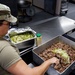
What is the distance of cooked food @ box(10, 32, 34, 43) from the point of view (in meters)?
1.32

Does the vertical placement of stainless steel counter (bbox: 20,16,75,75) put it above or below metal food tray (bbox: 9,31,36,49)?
below

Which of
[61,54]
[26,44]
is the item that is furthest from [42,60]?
[26,44]

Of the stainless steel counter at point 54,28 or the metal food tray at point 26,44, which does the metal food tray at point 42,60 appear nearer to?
the metal food tray at point 26,44

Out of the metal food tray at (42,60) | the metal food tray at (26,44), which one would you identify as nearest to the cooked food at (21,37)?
the metal food tray at (26,44)

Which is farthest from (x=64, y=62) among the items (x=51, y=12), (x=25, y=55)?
(x=51, y=12)

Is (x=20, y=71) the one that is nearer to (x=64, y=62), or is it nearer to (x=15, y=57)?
(x=15, y=57)

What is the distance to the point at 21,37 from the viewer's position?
4.49 feet

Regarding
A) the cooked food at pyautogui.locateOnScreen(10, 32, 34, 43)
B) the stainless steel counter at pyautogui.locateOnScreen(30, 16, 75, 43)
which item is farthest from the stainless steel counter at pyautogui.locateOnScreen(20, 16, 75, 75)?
the cooked food at pyautogui.locateOnScreen(10, 32, 34, 43)

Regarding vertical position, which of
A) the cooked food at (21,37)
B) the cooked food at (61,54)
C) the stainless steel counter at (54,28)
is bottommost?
the stainless steel counter at (54,28)

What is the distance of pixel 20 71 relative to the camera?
28.0 inches

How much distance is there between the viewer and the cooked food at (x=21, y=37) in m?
1.32

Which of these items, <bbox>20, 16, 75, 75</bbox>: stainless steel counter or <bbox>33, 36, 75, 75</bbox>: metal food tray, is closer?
<bbox>33, 36, 75, 75</bbox>: metal food tray

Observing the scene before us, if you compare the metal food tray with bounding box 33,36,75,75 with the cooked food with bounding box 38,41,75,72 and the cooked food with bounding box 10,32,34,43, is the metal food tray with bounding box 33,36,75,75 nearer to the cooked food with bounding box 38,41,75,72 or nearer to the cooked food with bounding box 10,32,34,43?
the cooked food with bounding box 38,41,75,72

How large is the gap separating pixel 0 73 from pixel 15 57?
0.48ft
